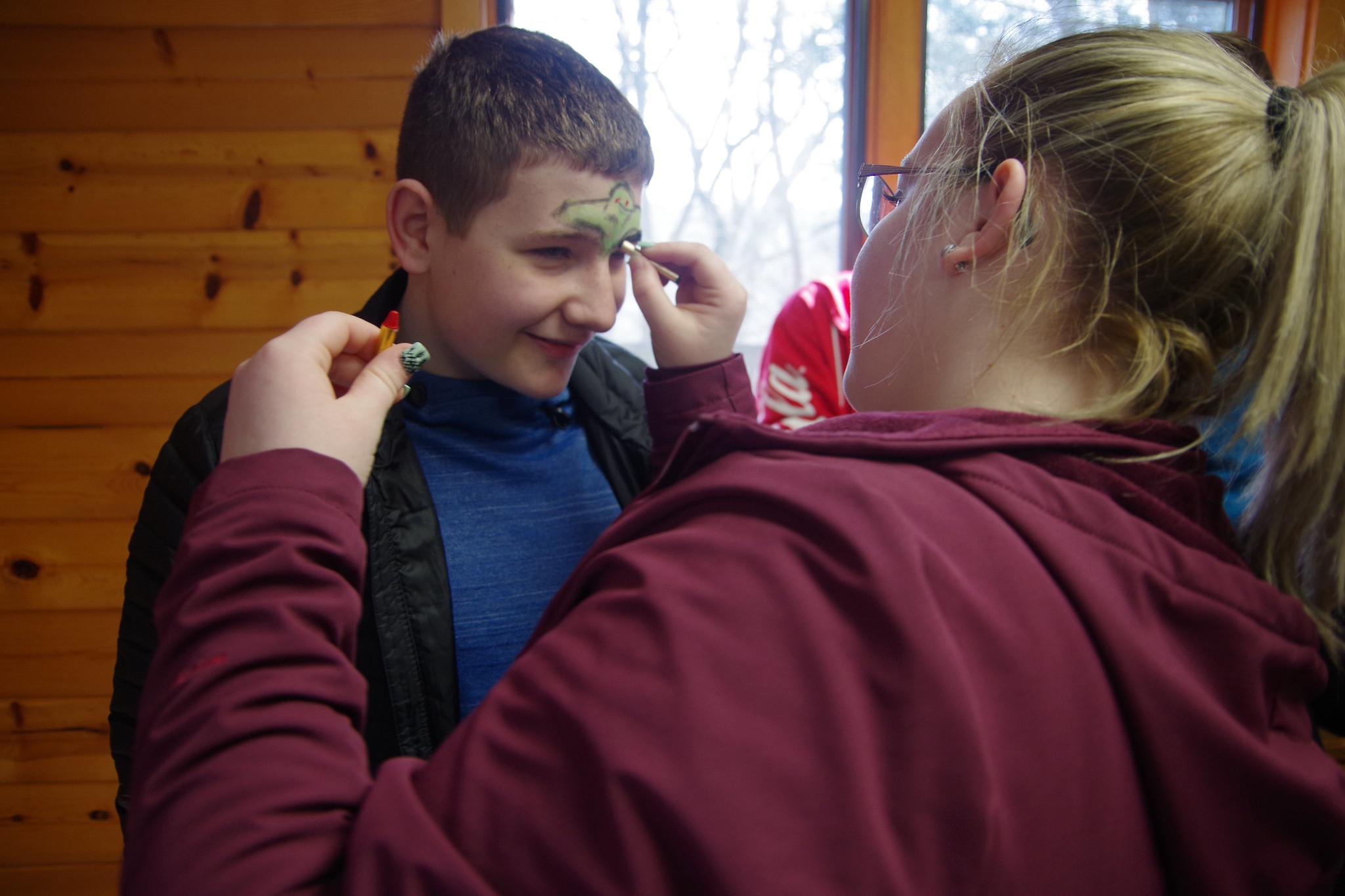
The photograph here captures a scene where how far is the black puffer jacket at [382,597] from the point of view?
2.85 feet

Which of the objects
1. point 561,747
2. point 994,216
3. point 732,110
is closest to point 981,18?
point 732,110

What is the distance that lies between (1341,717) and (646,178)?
3.08ft

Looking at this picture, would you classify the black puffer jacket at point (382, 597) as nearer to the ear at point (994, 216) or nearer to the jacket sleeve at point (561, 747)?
the jacket sleeve at point (561, 747)

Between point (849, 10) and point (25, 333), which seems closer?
point (25, 333)

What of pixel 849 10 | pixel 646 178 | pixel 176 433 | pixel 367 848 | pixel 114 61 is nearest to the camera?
pixel 367 848

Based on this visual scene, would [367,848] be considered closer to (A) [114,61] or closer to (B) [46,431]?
(B) [46,431]

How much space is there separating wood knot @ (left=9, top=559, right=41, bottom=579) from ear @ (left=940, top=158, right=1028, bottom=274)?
2043 mm

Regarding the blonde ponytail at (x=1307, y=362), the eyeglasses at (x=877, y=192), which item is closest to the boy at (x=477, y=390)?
the eyeglasses at (x=877, y=192)

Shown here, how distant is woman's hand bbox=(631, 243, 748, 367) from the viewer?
3.37ft

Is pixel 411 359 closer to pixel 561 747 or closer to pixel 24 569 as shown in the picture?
→ pixel 561 747

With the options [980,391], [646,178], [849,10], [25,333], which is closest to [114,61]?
[25,333]

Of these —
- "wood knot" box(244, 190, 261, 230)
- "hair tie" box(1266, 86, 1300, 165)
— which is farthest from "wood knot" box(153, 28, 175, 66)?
"hair tie" box(1266, 86, 1300, 165)

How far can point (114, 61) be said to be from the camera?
5.50ft

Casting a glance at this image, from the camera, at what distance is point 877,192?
83 cm
